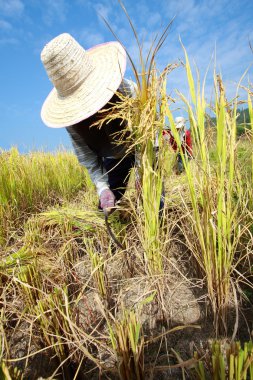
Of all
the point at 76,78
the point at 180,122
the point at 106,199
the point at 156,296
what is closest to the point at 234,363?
the point at 156,296

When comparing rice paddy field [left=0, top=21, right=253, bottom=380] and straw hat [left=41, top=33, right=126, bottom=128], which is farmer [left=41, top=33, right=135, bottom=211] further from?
rice paddy field [left=0, top=21, right=253, bottom=380]

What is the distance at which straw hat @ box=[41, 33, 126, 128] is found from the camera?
58.6 inches

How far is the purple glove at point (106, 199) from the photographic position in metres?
1.72

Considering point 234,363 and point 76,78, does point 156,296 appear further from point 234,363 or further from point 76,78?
point 76,78

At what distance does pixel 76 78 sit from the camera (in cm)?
158

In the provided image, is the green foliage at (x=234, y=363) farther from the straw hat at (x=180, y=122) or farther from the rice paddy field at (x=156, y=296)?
the straw hat at (x=180, y=122)

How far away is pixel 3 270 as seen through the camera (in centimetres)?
149

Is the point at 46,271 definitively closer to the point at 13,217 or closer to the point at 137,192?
the point at 137,192

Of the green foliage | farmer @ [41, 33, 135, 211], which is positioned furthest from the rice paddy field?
farmer @ [41, 33, 135, 211]

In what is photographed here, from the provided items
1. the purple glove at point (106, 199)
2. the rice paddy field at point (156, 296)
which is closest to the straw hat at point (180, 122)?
the rice paddy field at point (156, 296)

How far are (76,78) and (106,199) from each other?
2.51ft

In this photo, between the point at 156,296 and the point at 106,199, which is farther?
the point at 106,199

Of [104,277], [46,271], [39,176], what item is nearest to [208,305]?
[104,277]

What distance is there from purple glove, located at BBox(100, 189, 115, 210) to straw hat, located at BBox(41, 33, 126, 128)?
0.51 meters
